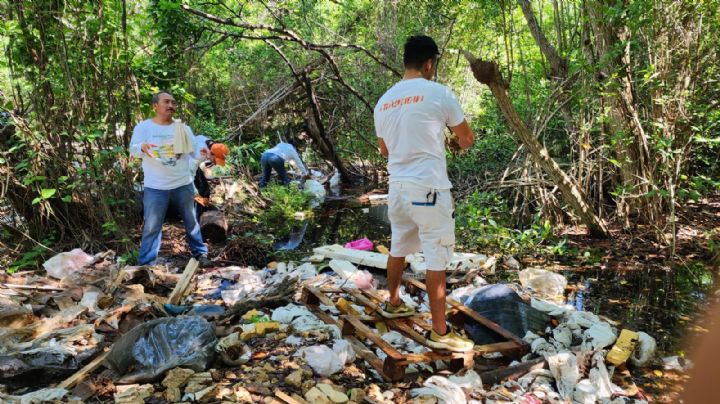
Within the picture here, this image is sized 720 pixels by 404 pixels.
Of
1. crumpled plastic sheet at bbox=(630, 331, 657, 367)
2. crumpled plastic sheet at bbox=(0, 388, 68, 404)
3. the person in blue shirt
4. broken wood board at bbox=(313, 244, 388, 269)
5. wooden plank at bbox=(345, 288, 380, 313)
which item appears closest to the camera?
crumpled plastic sheet at bbox=(0, 388, 68, 404)

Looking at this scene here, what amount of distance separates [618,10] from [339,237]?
13.8 feet

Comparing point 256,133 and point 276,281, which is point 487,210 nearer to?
point 276,281

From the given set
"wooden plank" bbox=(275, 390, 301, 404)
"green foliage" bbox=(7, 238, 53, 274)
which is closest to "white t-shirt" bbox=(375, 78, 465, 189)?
"wooden plank" bbox=(275, 390, 301, 404)

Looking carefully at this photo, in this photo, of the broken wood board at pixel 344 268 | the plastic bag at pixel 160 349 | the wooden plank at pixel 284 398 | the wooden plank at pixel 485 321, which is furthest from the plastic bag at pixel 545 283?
the plastic bag at pixel 160 349

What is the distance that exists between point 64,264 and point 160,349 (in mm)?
2111

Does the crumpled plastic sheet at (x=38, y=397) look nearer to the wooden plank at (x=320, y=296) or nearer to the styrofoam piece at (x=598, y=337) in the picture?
the wooden plank at (x=320, y=296)

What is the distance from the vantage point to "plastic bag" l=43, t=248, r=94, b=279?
13.9 feet

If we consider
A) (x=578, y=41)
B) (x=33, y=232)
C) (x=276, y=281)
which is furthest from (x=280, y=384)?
(x=578, y=41)

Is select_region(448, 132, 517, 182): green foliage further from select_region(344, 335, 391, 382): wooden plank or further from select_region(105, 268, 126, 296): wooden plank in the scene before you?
select_region(105, 268, 126, 296): wooden plank

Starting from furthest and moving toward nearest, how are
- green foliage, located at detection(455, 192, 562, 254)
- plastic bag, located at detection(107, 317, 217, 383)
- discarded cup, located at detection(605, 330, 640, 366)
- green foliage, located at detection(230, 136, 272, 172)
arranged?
green foliage, located at detection(230, 136, 272, 172) < green foliage, located at detection(455, 192, 562, 254) < discarded cup, located at detection(605, 330, 640, 366) < plastic bag, located at detection(107, 317, 217, 383)

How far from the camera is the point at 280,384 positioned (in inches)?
106

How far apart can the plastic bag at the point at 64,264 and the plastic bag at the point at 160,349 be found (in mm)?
1857

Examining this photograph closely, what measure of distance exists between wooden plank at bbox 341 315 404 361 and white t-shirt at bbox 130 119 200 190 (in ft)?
7.59

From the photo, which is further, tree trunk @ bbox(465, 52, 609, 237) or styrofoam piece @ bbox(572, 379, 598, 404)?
tree trunk @ bbox(465, 52, 609, 237)
